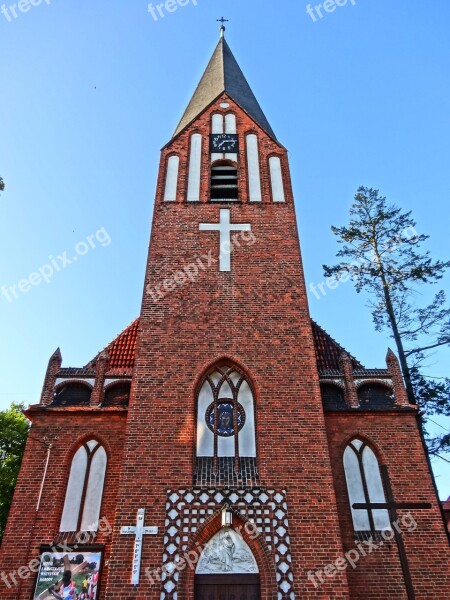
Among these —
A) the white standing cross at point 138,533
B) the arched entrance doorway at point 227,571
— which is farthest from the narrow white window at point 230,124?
the arched entrance doorway at point 227,571

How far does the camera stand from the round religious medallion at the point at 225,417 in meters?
10.4

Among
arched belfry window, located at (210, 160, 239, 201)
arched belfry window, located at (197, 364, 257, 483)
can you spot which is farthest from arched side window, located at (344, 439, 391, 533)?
arched belfry window, located at (210, 160, 239, 201)

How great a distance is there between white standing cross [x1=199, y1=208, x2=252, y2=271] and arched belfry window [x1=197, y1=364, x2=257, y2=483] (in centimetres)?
319

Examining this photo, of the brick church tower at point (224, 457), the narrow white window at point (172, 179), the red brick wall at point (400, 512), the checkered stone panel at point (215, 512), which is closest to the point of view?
the checkered stone panel at point (215, 512)

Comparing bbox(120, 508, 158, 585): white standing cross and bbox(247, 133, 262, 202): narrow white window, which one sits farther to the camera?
bbox(247, 133, 262, 202): narrow white window

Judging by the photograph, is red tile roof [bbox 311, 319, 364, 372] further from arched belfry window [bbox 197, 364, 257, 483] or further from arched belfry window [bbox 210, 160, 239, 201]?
arched belfry window [bbox 210, 160, 239, 201]

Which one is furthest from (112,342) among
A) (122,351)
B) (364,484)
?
(364,484)

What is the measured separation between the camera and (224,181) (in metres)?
15.0

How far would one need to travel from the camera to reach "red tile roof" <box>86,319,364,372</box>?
1265 centimetres

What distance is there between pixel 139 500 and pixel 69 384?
3647mm

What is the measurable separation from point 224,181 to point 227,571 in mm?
10240

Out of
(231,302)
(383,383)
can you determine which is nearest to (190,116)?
(231,302)

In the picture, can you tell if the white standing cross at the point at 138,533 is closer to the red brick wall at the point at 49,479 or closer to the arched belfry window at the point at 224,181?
the red brick wall at the point at 49,479

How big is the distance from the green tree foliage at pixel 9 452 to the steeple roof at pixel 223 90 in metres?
12.5
